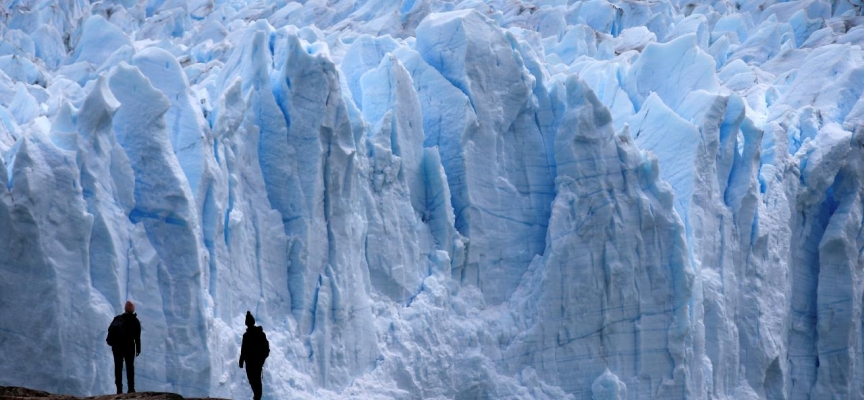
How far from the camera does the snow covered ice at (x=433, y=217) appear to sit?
13.5m

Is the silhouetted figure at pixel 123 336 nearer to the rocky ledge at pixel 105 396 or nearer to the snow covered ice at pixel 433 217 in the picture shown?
the rocky ledge at pixel 105 396

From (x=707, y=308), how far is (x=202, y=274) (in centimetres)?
728

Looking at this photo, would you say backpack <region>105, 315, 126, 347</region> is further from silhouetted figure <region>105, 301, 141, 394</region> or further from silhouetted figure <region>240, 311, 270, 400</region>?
silhouetted figure <region>240, 311, 270, 400</region>

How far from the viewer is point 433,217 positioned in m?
17.0

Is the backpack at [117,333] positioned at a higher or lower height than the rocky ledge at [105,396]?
higher

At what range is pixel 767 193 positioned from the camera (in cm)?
1895

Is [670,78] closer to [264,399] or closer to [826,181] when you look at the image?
[826,181]

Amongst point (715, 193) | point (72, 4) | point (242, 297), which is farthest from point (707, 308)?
point (72, 4)

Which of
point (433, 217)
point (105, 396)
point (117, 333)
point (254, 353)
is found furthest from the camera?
point (433, 217)

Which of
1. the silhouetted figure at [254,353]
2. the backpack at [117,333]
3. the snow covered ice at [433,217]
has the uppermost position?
the snow covered ice at [433,217]

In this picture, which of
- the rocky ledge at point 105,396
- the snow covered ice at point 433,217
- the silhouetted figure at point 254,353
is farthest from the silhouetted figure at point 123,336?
the snow covered ice at point 433,217

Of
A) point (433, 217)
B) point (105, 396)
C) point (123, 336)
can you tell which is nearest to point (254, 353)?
point (123, 336)

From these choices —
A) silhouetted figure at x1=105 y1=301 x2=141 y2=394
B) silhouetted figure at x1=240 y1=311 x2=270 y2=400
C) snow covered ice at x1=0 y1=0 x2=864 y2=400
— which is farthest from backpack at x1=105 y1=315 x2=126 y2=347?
snow covered ice at x1=0 y1=0 x2=864 y2=400

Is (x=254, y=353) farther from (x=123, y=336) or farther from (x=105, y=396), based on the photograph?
(x=105, y=396)
